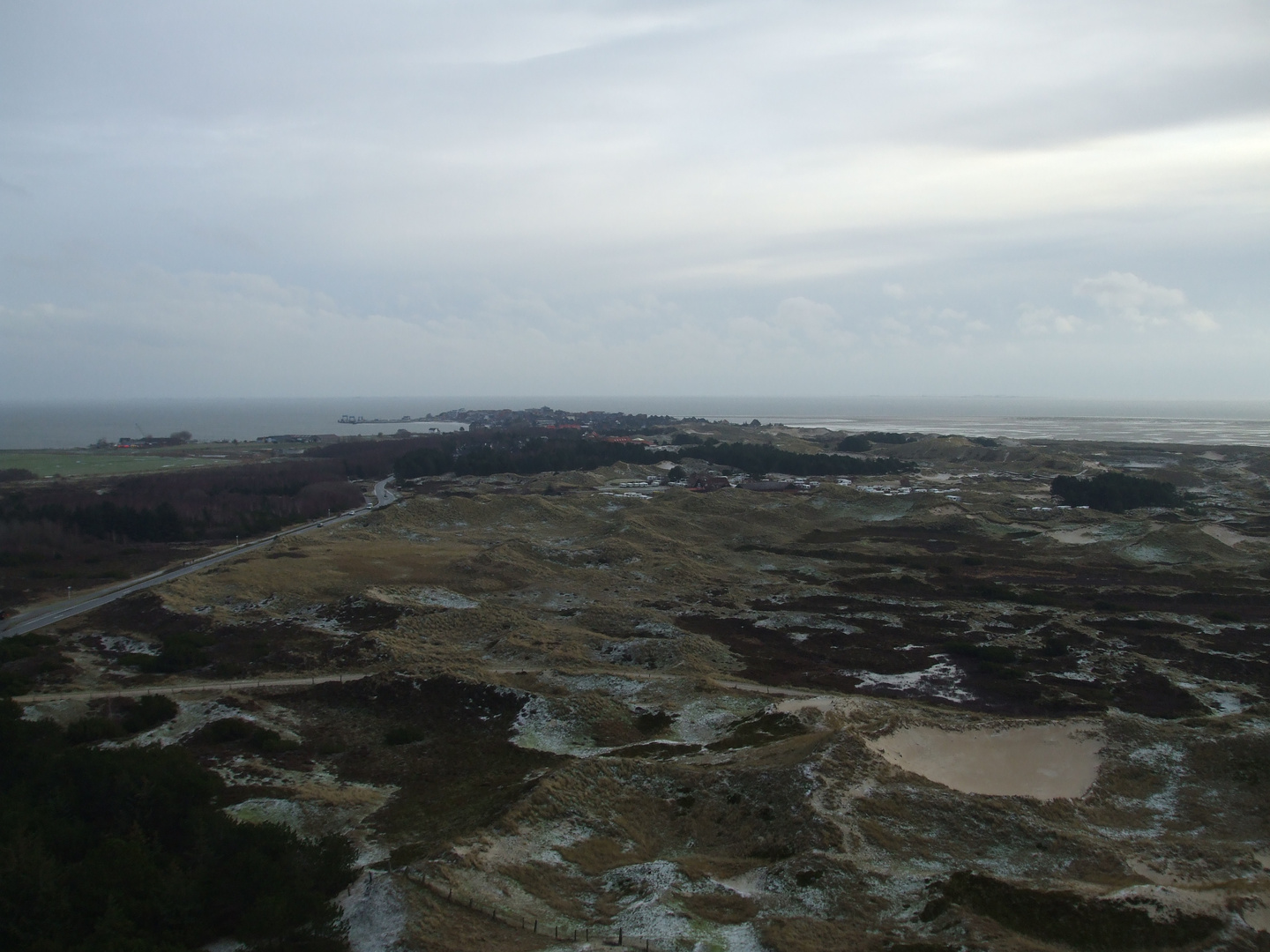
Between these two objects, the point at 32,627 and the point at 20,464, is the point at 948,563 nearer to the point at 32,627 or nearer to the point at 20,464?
the point at 32,627

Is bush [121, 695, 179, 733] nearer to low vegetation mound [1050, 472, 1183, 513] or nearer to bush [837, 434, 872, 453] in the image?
low vegetation mound [1050, 472, 1183, 513]

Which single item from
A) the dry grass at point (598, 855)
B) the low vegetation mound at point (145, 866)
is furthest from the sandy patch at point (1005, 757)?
the low vegetation mound at point (145, 866)

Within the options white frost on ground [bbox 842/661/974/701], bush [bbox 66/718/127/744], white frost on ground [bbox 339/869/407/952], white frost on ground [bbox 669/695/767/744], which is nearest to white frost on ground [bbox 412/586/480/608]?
white frost on ground [bbox 669/695/767/744]

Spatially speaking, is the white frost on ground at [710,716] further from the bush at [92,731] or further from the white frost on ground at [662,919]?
the bush at [92,731]

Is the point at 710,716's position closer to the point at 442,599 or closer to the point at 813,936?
the point at 813,936

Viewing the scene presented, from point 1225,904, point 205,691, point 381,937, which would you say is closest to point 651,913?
point 381,937

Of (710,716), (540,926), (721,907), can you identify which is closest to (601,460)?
(710,716)
